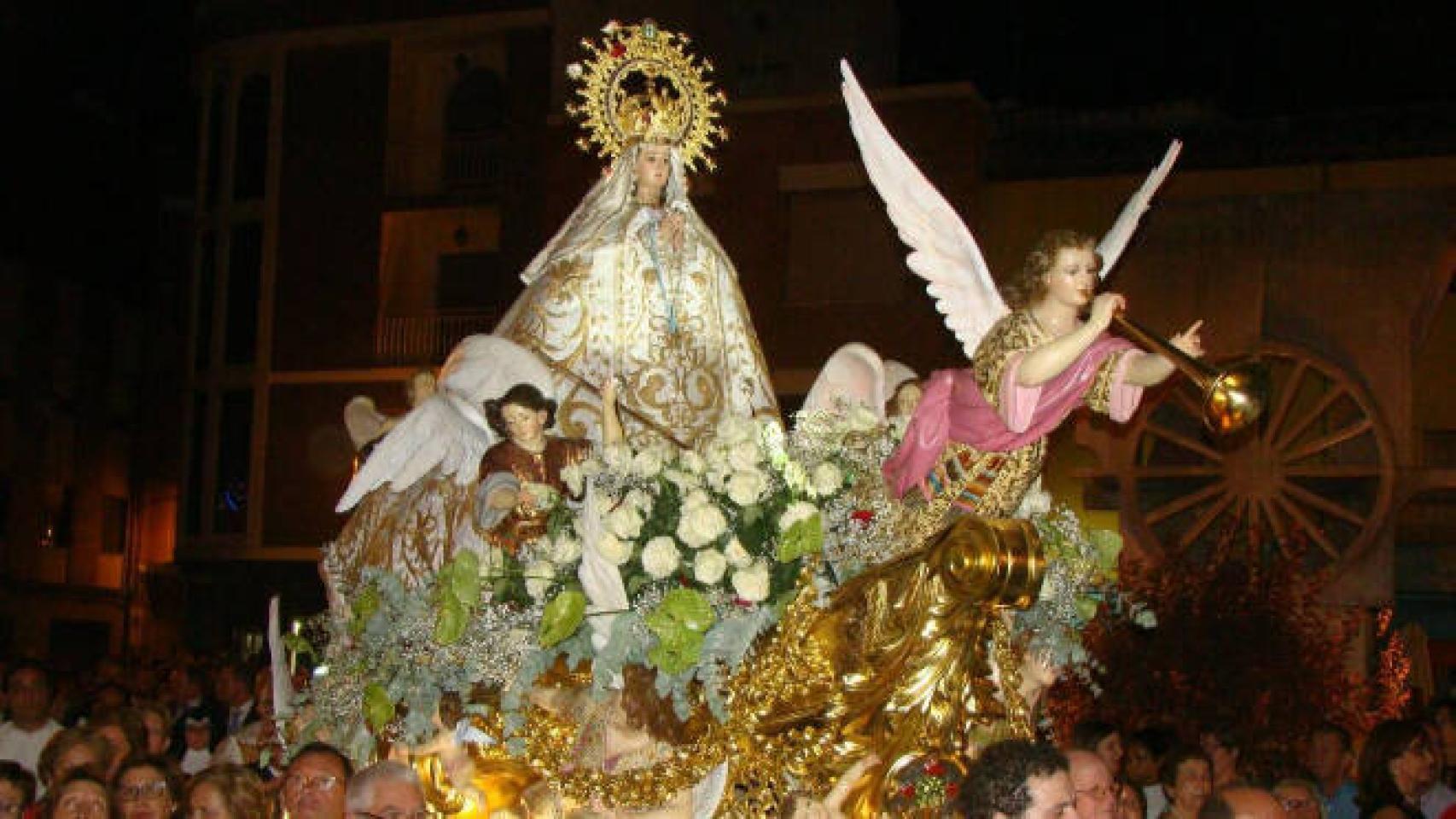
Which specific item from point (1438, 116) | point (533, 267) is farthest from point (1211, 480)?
point (533, 267)

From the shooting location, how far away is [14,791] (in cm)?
602

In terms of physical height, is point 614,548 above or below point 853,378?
below

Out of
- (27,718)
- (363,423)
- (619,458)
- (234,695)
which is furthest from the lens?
(234,695)

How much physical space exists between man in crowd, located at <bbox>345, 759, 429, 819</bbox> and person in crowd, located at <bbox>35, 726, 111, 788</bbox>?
67.8 inches

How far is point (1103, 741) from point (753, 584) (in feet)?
10.4

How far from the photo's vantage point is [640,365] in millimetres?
6766

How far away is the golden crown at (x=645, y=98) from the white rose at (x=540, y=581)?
6.47ft

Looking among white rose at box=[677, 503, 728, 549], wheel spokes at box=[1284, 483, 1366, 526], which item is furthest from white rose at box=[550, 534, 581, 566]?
wheel spokes at box=[1284, 483, 1366, 526]

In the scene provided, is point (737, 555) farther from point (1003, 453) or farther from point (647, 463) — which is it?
point (1003, 453)

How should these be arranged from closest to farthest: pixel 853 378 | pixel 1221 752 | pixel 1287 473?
pixel 853 378 < pixel 1221 752 < pixel 1287 473

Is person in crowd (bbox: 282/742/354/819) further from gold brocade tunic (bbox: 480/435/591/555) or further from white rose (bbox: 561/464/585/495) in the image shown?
white rose (bbox: 561/464/585/495)

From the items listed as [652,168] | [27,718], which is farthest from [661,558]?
[27,718]

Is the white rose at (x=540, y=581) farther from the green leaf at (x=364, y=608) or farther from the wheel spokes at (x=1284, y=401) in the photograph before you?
the wheel spokes at (x=1284, y=401)

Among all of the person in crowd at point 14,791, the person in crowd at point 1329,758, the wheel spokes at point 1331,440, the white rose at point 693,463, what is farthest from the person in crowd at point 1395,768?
the wheel spokes at point 1331,440
